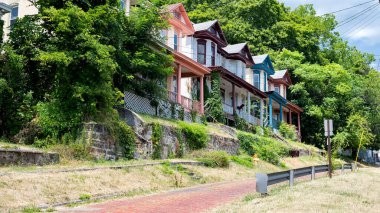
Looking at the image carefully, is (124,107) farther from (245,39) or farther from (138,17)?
(245,39)

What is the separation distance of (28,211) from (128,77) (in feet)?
41.5

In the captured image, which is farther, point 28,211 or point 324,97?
point 324,97

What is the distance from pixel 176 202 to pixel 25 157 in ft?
18.9

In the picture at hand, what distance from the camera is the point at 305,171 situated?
759 inches

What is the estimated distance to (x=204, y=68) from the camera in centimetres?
3309

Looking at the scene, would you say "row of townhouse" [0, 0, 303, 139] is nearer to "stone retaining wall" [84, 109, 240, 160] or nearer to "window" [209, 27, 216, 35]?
"window" [209, 27, 216, 35]

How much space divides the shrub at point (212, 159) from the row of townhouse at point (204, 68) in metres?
4.16

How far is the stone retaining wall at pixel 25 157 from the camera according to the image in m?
15.0

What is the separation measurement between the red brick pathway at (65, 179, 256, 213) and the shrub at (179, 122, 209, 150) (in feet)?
28.3

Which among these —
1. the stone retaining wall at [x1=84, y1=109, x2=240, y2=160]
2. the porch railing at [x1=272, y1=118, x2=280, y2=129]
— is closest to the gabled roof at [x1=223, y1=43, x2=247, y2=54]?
the porch railing at [x1=272, y1=118, x2=280, y2=129]

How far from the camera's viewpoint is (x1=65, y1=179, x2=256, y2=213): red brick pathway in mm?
11844

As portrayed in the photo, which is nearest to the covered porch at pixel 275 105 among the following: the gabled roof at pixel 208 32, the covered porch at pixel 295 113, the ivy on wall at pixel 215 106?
the covered porch at pixel 295 113

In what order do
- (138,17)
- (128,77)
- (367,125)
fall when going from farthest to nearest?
(367,125) → (138,17) → (128,77)

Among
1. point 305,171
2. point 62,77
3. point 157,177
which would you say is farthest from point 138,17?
point 305,171
